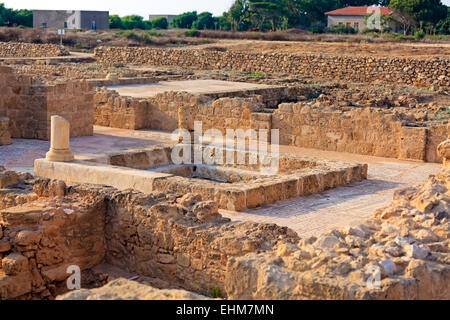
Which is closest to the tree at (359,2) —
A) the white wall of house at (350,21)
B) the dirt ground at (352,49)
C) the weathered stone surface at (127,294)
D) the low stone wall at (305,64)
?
the white wall of house at (350,21)

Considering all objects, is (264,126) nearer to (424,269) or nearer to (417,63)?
(424,269)

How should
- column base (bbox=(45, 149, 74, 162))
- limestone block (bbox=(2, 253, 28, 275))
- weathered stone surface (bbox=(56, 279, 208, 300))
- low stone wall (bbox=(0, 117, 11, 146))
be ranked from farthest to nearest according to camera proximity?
1. low stone wall (bbox=(0, 117, 11, 146))
2. column base (bbox=(45, 149, 74, 162))
3. limestone block (bbox=(2, 253, 28, 275))
4. weathered stone surface (bbox=(56, 279, 208, 300))

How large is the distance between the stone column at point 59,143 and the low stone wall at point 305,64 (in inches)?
782

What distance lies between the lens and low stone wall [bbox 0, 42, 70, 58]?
3597 centimetres

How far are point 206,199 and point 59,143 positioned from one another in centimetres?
275

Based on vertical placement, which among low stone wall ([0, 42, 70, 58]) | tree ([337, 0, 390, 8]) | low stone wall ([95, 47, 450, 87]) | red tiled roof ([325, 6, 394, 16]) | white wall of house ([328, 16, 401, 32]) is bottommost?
low stone wall ([95, 47, 450, 87])

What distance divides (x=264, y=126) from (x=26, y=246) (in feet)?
26.9

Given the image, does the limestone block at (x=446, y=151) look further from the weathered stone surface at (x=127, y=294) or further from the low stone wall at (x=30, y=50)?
the low stone wall at (x=30, y=50)

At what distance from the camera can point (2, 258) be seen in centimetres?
659

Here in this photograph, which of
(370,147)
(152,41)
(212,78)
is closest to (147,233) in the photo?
(370,147)

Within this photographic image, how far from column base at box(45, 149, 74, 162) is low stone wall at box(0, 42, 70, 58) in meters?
26.9

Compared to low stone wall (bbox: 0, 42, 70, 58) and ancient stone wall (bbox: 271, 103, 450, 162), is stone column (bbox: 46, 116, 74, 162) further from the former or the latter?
low stone wall (bbox: 0, 42, 70, 58)

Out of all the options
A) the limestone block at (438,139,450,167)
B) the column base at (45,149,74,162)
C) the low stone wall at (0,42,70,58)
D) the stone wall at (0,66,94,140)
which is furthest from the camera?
the low stone wall at (0,42,70,58)

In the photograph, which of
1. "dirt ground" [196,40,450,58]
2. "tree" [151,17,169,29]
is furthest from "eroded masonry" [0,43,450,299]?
"tree" [151,17,169,29]
